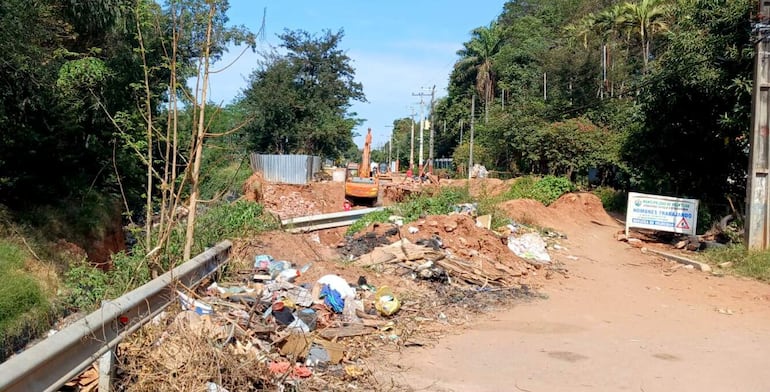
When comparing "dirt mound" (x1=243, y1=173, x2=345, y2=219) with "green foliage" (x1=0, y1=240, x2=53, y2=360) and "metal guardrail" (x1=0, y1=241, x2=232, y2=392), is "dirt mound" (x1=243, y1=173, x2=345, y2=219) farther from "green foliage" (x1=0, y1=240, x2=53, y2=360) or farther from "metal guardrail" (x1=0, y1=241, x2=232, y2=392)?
"metal guardrail" (x1=0, y1=241, x2=232, y2=392)

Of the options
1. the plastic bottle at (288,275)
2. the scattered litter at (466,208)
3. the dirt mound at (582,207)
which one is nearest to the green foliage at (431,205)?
the scattered litter at (466,208)

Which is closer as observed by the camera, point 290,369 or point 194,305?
point 290,369

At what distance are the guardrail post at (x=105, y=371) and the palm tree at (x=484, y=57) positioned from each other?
2343 inches

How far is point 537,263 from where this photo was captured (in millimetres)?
12758

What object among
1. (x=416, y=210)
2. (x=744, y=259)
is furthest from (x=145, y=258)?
(x=744, y=259)

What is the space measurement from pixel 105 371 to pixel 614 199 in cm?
2864

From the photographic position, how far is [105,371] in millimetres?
3865

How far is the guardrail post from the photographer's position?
3846mm

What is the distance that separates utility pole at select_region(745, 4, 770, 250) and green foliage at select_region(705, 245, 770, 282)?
431 mm

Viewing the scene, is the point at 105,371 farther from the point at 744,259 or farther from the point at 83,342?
the point at 744,259

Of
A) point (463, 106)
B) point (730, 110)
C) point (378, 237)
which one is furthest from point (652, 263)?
point (463, 106)

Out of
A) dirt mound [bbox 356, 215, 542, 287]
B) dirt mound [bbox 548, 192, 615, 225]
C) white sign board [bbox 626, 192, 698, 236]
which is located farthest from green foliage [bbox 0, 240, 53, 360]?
dirt mound [bbox 548, 192, 615, 225]

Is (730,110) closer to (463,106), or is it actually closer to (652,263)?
(652,263)

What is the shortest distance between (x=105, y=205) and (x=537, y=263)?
13.3m
